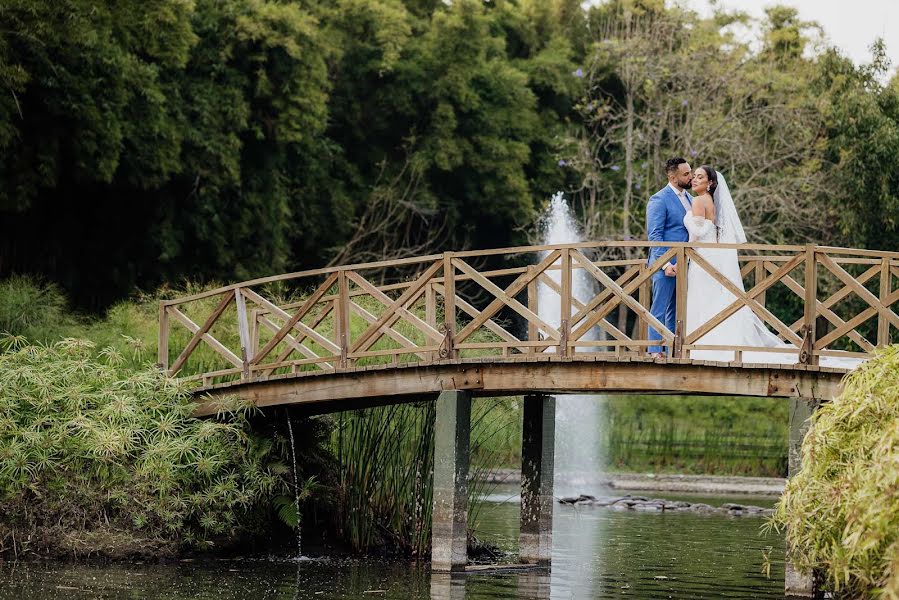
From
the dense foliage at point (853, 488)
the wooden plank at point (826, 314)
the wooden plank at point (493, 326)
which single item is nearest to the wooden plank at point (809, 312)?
the wooden plank at point (826, 314)

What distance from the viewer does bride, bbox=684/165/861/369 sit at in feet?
48.0

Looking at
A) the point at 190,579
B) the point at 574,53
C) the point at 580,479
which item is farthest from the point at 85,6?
the point at 574,53

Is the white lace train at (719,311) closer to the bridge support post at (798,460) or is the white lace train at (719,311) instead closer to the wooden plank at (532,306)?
the bridge support post at (798,460)

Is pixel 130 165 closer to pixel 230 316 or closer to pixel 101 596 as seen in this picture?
pixel 230 316

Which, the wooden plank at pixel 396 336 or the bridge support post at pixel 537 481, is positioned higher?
the wooden plank at pixel 396 336

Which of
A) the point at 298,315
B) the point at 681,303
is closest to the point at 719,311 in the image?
the point at 681,303

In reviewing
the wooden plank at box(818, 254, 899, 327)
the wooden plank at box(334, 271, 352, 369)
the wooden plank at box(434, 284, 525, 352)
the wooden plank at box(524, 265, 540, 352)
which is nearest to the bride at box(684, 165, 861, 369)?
the wooden plank at box(818, 254, 899, 327)

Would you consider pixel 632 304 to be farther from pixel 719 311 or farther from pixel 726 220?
pixel 726 220

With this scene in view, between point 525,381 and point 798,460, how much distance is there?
2.67 m

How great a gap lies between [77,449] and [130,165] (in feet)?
53.3

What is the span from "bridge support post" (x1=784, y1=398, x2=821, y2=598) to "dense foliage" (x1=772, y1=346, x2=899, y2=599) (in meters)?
1.41

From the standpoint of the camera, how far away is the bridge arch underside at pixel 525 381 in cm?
1389

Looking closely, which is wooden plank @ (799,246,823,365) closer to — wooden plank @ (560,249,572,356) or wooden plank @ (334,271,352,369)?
wooden plank @ (560,249,572,356)

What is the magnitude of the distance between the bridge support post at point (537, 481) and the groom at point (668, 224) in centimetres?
193
